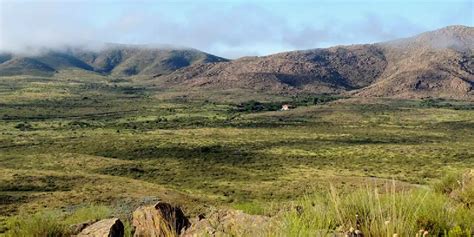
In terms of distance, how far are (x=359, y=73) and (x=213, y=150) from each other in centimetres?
13612

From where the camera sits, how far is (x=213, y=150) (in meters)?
60.4

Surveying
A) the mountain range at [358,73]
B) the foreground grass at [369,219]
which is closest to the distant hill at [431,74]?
the mountain range at [358,73]

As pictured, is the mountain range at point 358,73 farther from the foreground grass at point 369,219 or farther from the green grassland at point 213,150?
the foreground grass at point 369,219

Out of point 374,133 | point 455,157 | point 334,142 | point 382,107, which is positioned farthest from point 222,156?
point 382,107

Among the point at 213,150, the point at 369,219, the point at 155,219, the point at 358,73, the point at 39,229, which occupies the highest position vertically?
the point at 358,73

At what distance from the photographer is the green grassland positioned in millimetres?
30125

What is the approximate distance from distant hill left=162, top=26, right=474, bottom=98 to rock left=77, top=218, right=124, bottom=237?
483ft

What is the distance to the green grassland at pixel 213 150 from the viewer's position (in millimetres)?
30125

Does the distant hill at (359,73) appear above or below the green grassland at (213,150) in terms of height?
above

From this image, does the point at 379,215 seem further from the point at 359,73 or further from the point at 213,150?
the point at 359,73

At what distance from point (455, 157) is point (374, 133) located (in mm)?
23998

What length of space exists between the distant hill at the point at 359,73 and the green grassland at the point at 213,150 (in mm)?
20782

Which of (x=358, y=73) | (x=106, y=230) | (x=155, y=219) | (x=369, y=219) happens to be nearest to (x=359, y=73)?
(x=358, y=73)

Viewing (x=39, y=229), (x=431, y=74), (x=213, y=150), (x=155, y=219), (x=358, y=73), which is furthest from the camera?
(x=358, y=73)
